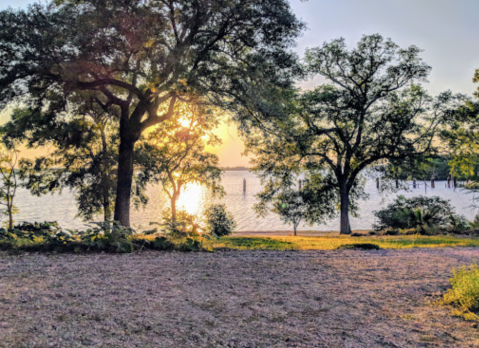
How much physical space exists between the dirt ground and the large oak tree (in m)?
6.58

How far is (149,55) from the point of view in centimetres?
1108

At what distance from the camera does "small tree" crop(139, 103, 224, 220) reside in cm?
2061

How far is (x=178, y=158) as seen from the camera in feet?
82.4

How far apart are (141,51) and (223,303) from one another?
30.0 feet

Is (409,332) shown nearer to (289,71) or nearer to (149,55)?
(149,55)

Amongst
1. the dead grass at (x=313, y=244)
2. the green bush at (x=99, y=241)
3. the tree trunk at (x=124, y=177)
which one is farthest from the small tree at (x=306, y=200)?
the green bush at (x=99, y=241)

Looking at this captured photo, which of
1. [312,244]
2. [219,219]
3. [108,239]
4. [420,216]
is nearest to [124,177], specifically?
[108,239]

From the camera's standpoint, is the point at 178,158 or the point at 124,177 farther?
the point at 178,158

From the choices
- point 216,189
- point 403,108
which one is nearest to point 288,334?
point 403,108

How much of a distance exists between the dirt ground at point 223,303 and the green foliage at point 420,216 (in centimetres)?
1415

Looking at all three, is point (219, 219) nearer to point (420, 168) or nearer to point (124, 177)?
point (124, 177)

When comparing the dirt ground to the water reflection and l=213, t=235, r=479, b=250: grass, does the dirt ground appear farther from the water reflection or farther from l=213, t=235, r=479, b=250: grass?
the water reflection

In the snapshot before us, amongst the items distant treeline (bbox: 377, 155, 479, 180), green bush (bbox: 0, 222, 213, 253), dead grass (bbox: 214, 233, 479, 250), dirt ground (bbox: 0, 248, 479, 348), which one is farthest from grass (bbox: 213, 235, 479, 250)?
distant treeline (bbox: 377, 155, 479, 180)

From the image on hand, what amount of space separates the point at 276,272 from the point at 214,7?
343 inches
